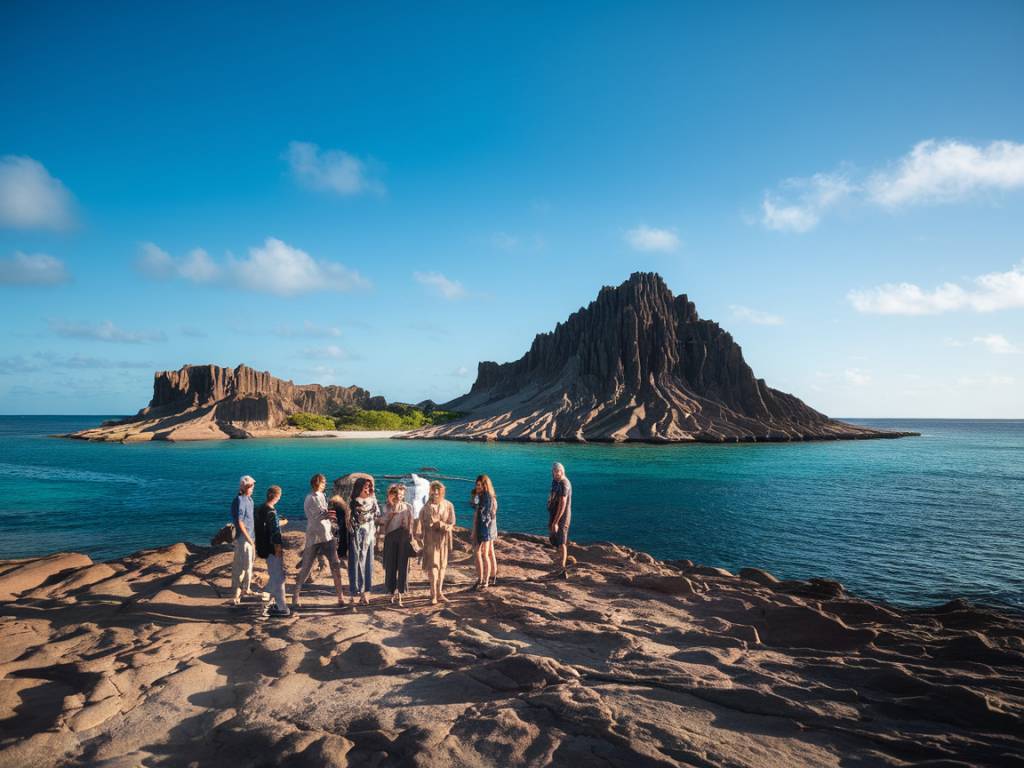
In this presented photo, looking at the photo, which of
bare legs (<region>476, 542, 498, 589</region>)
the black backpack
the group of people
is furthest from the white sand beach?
the black backpack

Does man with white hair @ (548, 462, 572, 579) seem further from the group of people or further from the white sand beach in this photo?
the white sand beach

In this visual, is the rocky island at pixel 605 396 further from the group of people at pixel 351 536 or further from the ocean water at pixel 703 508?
the group of people at pixel 351 536

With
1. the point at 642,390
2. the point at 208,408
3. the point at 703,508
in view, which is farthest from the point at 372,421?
the point at 703,508

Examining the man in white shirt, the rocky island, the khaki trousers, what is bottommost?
the khaki trousers

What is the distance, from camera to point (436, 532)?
1155 centimetres

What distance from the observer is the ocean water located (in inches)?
800

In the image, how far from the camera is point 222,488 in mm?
40406

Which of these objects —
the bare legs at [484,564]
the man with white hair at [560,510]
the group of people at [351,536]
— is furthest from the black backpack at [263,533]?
the man with white hair at [560,510]

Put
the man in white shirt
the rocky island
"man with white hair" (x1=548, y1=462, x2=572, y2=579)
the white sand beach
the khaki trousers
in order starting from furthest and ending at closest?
the white sand beach → the rocky island → "man with white hair" (x1=548, y1=462, x2=572, y2=579) → the khaki trousers → the man in white shirt

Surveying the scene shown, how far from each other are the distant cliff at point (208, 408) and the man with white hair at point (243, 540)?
373ft

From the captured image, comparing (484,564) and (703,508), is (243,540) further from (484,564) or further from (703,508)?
(703,508)

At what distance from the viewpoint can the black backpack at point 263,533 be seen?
10.5 metres

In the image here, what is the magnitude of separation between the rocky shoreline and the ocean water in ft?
27.3

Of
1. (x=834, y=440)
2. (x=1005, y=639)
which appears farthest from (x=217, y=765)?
(x=834, y=440)
